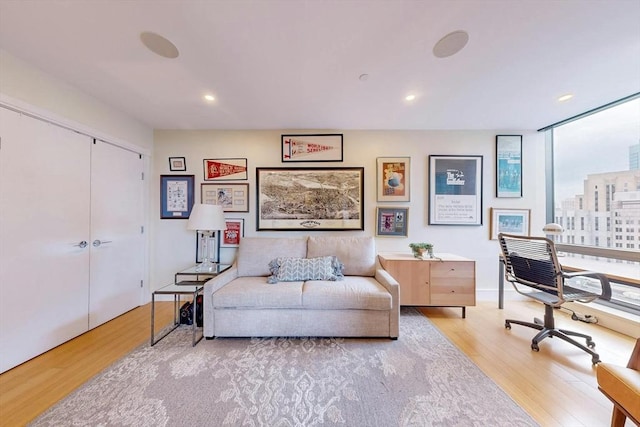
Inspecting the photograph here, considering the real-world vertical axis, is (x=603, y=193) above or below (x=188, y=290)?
above

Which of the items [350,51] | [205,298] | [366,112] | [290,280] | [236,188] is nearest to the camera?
[350,51]

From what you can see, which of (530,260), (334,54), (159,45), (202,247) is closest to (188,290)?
(202,247)

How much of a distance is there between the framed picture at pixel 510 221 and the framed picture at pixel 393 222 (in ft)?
4.07

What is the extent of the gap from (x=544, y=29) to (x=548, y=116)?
1.82 m

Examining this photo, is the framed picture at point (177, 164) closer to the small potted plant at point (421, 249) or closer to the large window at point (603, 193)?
the small potted plant at point (421, 249)

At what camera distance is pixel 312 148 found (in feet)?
10.1

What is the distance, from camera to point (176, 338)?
213cm

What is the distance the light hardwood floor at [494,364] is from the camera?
136cm

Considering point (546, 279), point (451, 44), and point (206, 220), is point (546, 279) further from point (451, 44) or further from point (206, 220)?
point (206, 220)

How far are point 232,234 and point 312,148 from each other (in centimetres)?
166

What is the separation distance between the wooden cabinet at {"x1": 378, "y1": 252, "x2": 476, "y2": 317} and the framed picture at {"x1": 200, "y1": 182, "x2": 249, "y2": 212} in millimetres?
2088

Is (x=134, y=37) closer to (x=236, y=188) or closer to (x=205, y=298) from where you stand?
(x=236, y=188)

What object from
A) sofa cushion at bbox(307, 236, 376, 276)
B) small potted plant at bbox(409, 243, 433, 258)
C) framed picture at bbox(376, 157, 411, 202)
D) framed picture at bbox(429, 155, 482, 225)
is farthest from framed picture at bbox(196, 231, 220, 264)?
framed picture at bbox(429, 155, 482, 225)

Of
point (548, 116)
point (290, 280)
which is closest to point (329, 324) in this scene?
point (290, 280)
